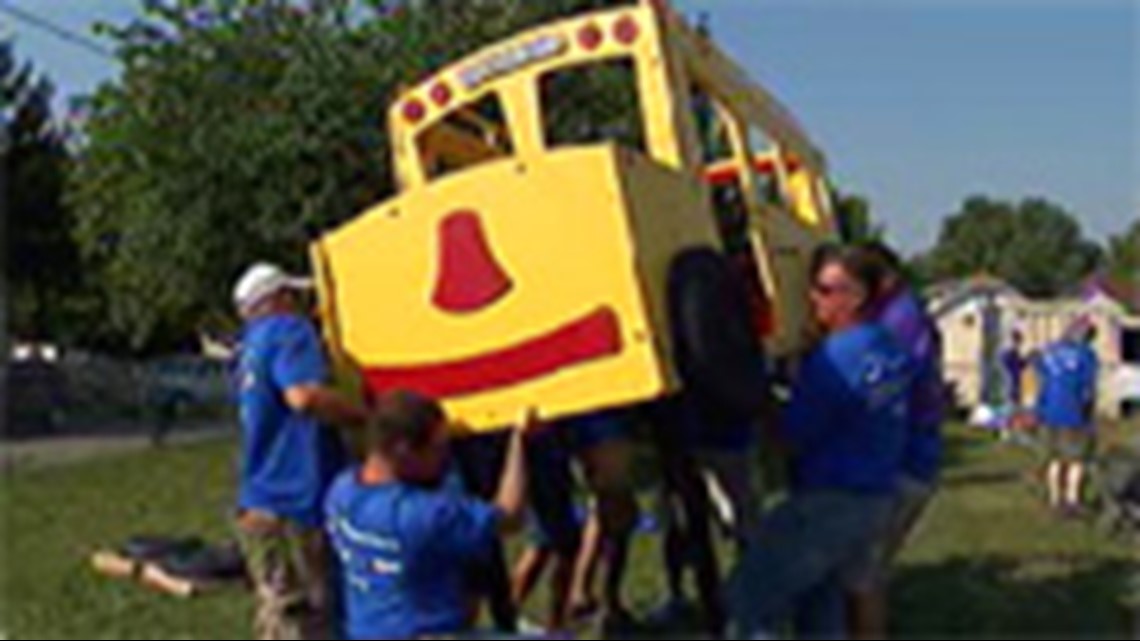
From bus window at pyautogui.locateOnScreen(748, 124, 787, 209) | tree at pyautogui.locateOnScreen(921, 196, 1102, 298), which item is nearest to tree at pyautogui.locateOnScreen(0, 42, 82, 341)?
bus window at pyautogui.locateOnScreen(748, 124, 787, 209)

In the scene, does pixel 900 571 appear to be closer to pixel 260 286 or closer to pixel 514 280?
pixel 514 280

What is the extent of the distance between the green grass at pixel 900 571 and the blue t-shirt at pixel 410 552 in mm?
3868

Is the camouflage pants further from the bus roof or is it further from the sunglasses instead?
the sunglasses

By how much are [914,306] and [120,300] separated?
122 ft

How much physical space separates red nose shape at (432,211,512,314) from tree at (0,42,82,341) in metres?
39.7

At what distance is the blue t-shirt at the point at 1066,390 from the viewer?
16.4 m

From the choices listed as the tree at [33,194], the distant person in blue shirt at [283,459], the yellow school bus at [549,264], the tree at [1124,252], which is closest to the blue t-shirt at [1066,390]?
the yellow school bus at [549,264]

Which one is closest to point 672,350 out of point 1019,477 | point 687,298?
point 687,298

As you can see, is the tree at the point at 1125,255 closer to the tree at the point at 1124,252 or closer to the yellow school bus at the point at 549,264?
the tree at the point at 1124,252

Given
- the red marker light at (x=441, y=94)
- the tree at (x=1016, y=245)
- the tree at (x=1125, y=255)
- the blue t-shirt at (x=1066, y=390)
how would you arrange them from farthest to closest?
the tree at (x=1016, y=245) < the tree at (x=1125, y=255) < the blue t-shirt at (x=1066, y=390) < the red marker light at (x=441, y=94)

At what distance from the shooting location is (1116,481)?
47.0 feet

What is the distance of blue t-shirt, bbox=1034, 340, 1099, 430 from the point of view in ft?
53.9

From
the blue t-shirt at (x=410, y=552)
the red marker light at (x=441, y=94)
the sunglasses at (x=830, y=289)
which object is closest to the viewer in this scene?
the blue t-shirt at (x=410, y=552)

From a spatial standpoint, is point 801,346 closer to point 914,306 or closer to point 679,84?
point 914,306
